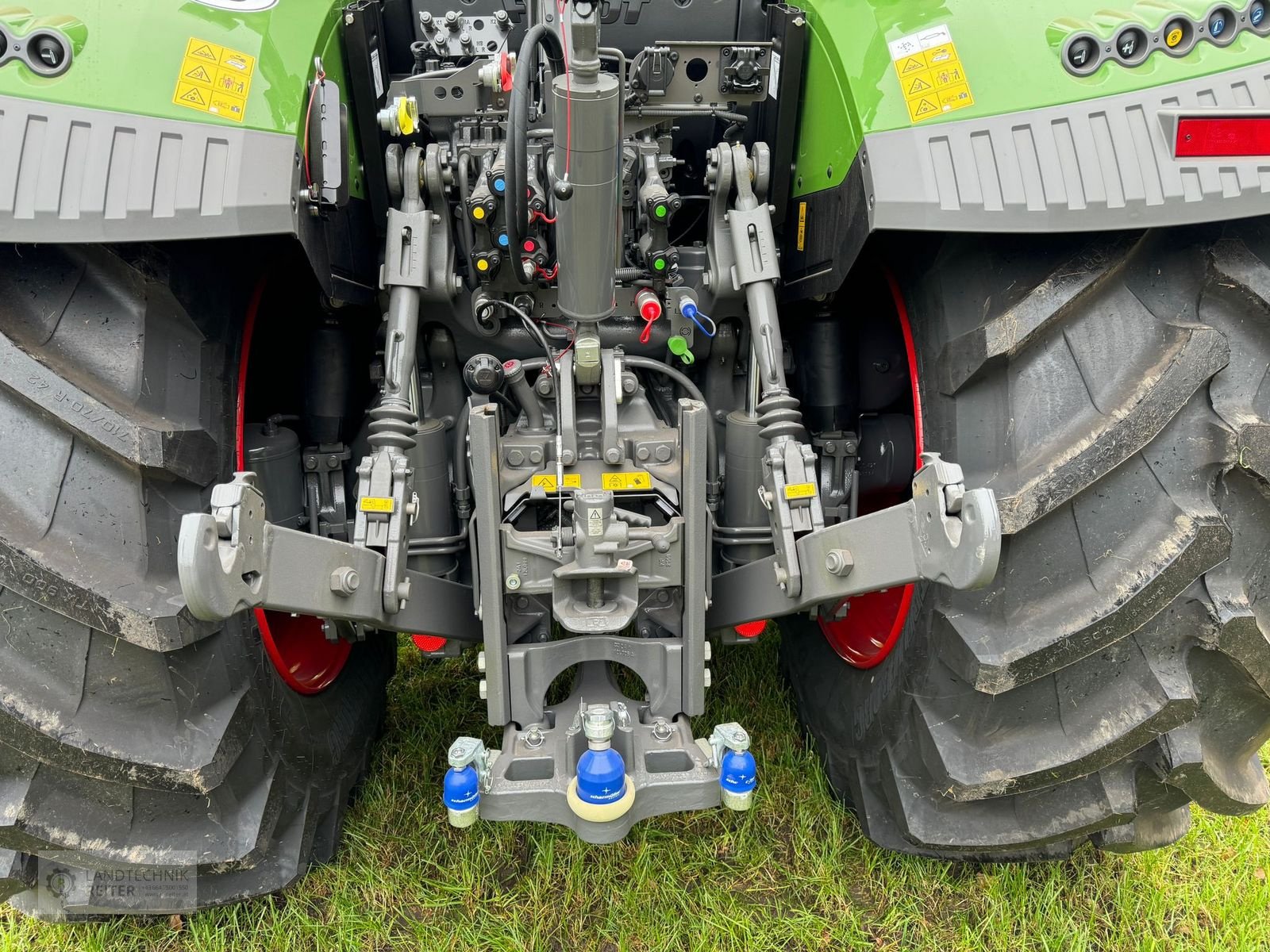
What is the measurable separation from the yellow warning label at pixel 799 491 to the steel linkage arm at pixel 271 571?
2.37ft

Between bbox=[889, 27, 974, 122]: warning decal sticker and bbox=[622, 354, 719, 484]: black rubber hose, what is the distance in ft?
2.33

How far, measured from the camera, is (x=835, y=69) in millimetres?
1698

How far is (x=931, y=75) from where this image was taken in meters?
1.50

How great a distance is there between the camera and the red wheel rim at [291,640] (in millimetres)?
1812

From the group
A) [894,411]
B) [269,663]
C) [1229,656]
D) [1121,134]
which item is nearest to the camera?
[1121,134]

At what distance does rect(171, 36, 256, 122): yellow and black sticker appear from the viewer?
1.41 metres

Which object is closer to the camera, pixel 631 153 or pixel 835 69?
pixel 835 69

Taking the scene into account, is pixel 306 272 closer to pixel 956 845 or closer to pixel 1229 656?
pixel 956 845

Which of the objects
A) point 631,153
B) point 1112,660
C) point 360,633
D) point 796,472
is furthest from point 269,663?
point 1112,660

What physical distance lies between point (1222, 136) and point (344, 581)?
1.57m

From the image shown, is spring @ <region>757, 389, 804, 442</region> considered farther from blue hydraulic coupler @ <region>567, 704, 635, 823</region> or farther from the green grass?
the green grass

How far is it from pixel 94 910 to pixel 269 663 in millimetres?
673

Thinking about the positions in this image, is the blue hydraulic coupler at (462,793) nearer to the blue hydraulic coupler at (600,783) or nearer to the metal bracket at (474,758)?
the metal bracket at (474,758)

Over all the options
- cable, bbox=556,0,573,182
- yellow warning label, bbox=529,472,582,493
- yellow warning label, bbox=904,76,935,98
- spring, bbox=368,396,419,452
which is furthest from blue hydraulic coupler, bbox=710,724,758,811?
yellow warning label, bbox=904,76,935,98
